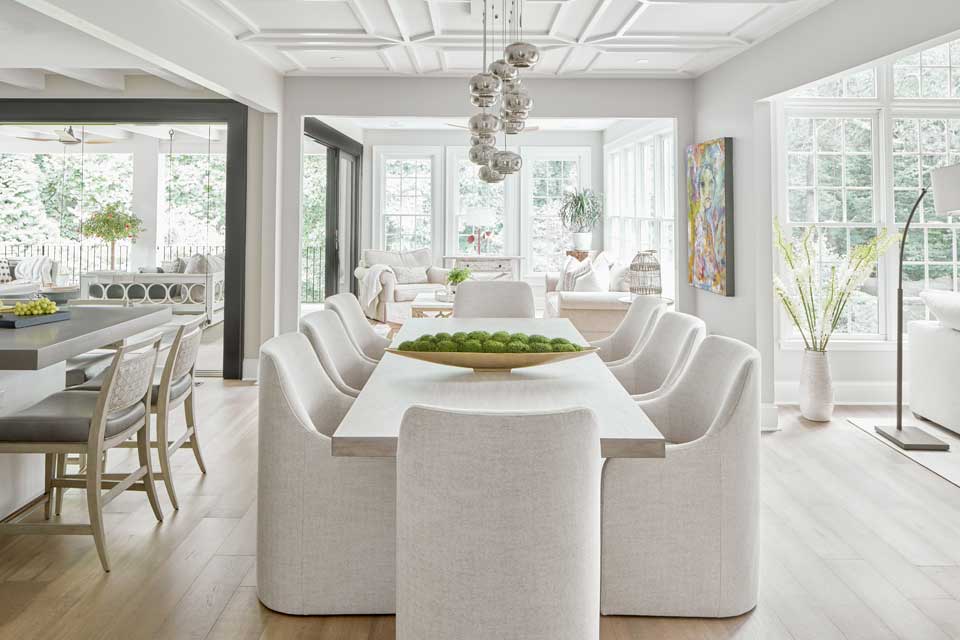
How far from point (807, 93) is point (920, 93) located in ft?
2.80

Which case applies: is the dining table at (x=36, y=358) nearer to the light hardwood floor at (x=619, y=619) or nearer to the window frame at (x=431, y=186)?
the light hardwood floor at (x=619, y=619)

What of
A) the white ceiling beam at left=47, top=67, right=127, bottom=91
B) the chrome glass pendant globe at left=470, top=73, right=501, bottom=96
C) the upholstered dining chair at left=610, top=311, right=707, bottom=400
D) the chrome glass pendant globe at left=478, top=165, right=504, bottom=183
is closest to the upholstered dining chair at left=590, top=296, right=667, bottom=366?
the upholstered dining chair at left=610, top=311, right=707, bottom=400

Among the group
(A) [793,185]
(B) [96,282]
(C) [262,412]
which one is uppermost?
(A) [793,185]

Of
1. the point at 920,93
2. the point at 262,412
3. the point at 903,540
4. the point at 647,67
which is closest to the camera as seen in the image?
the point at 262,412

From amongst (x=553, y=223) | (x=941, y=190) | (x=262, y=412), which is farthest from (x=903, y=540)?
(x=553, y=223)

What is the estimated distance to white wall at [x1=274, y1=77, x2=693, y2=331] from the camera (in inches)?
233

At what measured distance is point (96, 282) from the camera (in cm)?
615

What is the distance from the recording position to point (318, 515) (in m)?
2.13

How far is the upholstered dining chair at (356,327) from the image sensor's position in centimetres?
381

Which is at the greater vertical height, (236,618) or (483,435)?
(483,435)

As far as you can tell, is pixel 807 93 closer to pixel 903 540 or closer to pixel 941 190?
pixel 941 190

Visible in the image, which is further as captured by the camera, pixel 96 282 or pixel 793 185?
pixel 96 282

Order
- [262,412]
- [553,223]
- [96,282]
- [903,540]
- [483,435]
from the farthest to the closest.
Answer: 1. [553,223]
2. [96,282]
3. [903,540]
4. [262,412]
5. [483,435]

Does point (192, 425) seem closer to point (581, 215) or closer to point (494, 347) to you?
point (494, 347)
